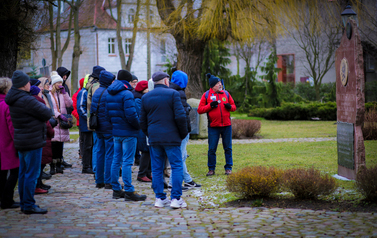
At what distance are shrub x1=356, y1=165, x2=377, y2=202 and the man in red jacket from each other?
9.94 feet

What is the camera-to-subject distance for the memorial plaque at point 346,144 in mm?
7531

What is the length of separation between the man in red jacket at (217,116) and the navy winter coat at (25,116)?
3589 millimetres

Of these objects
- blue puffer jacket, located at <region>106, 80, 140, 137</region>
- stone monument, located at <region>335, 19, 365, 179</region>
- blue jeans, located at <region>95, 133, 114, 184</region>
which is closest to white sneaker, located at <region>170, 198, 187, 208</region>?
blue puffer jacket, located at <region>106, 80, 140, 137</region>

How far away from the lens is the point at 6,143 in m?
6.08

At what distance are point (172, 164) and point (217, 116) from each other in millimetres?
2522

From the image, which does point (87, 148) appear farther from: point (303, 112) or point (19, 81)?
point (303, 112)

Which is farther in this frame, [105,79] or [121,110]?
[105,79]

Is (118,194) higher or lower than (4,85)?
lower

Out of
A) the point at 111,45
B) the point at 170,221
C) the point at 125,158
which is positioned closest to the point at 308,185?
the point at 170,221

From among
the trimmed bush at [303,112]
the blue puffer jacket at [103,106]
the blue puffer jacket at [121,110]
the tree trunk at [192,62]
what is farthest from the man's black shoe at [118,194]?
the trimmed bush at [303,112]

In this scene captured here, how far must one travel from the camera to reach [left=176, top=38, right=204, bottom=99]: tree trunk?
19.0m

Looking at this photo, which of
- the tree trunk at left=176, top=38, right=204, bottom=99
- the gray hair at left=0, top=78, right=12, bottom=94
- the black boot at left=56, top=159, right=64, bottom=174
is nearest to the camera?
the gray hair at left=0, top=78, right=12, bottom=94

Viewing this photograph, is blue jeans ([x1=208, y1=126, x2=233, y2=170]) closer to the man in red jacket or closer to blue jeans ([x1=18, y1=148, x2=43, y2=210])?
the man in red jacket

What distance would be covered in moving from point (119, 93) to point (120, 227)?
91.4 inches
